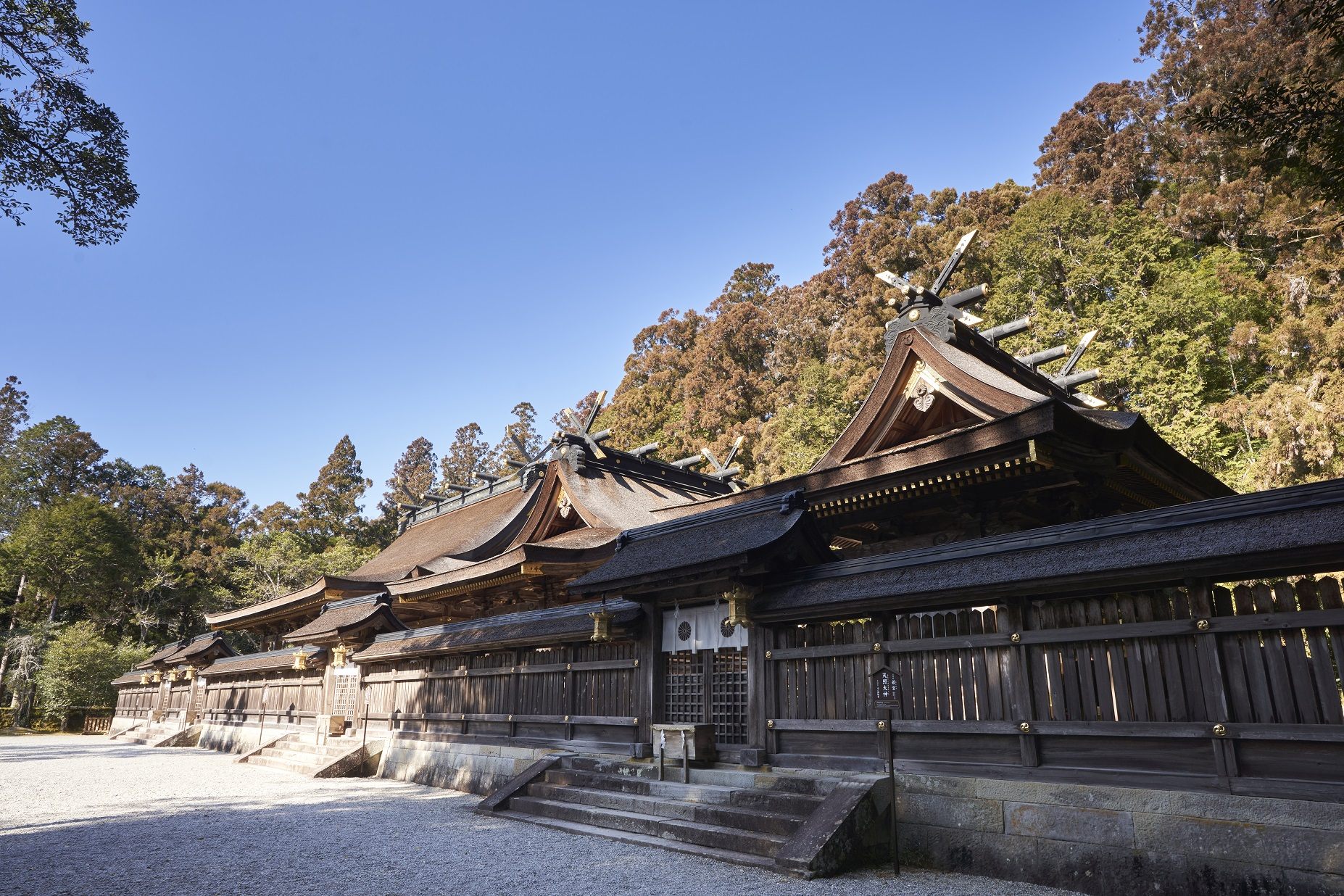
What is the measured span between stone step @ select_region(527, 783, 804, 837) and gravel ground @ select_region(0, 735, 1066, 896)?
1.90 feet

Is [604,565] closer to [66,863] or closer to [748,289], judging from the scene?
[66,863]

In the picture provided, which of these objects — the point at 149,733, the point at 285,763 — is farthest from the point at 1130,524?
the point at 149,733

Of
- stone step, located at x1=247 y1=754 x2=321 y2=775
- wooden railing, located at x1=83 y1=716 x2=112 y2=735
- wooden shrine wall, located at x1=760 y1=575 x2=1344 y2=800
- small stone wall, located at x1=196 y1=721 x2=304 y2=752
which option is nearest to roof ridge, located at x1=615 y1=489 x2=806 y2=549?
wooden shrine wall, located at x1=760 y1=575 x2=1344 y2=800

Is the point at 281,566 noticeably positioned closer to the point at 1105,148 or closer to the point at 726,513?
the point at 726,513

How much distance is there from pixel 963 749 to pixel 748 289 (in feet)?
119

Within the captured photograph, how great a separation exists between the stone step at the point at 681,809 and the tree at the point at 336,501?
43.3m

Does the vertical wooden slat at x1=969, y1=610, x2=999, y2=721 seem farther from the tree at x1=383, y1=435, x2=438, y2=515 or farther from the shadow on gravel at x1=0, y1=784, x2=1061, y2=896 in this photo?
the tree at x1=383, y1=435, x2=438, y2=515

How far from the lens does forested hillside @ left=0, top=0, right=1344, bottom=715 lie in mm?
19109

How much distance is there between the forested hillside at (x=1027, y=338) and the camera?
752 inches

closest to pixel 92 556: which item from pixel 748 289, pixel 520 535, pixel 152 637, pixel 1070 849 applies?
pixel 152 637

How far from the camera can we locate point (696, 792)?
27.4 feet

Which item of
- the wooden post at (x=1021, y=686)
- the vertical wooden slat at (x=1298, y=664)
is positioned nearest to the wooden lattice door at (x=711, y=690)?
the wooden post at (x=1021, y=686)

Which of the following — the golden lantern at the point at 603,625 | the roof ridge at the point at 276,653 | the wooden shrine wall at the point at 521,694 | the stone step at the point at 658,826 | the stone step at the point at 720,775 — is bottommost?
the stone step at the point at 658,826

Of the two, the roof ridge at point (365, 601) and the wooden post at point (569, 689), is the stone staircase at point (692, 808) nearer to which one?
the wooden post at point (569, 689)
